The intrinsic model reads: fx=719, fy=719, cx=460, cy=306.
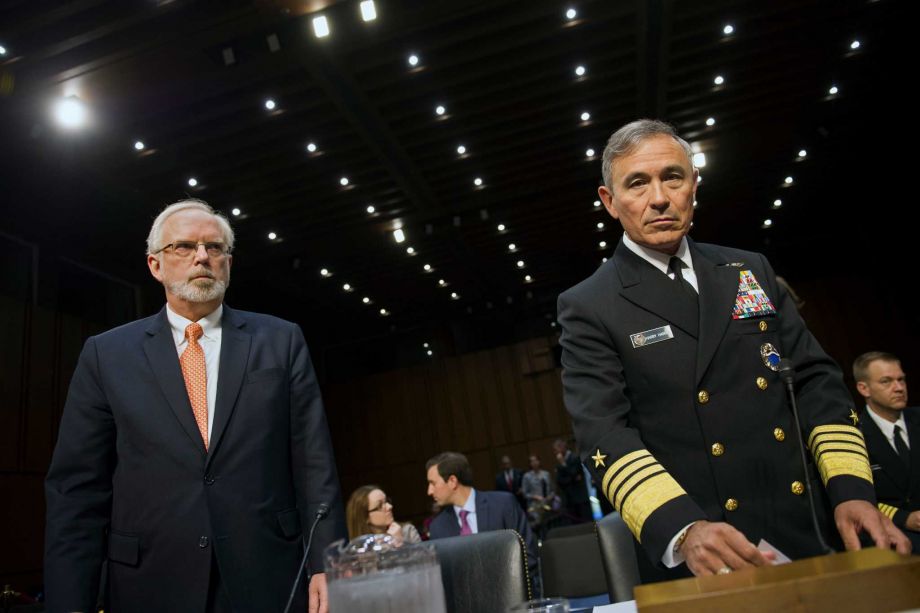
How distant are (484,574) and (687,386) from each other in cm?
60

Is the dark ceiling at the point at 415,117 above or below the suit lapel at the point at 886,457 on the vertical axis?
above

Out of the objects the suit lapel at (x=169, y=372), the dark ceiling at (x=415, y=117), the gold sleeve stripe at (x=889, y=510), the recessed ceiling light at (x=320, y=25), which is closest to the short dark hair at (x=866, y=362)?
the gold sleeve stripe at (x=889, y=510)

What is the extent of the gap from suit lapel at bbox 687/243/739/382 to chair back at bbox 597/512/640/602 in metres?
0.57

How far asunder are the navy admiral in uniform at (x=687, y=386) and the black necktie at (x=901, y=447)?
2722 millimetres

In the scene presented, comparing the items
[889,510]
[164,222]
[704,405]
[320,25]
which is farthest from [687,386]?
[320,25]

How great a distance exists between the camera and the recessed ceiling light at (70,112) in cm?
731

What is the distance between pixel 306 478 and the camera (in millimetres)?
1898

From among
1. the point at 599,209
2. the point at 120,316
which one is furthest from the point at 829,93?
the point at 120,316

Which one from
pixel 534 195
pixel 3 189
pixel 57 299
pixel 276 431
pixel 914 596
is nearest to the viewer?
pixel 914 596

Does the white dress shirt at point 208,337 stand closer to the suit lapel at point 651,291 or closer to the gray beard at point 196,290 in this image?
the gray beard at point 196,290

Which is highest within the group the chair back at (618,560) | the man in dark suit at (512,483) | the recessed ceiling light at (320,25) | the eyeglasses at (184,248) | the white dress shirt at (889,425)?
the recessed ceiling light at (320,25)

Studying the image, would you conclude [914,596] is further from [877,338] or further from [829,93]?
[877,338]

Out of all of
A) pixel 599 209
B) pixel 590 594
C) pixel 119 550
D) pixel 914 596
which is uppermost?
pixel 599 209

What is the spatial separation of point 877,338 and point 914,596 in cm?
1578
